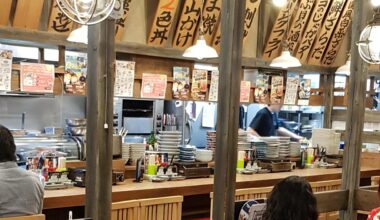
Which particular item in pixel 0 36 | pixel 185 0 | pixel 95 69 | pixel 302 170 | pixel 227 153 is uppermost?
pixel 185 0

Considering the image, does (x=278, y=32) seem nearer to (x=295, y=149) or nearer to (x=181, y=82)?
(x=295, y=149)

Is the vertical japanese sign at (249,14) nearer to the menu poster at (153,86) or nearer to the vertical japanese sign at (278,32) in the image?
the vertical japanese sign at (278,32)

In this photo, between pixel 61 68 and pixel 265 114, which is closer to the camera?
pixel 61 68

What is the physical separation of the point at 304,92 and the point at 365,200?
3585 mm

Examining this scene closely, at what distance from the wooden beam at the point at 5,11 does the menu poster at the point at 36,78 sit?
443 millimetres

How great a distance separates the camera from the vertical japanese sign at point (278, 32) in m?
6.61

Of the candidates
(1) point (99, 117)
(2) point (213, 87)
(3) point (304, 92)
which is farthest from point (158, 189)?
(3) point (304, 92)

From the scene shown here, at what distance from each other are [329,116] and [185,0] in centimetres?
358

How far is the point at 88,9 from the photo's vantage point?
2.72 meters

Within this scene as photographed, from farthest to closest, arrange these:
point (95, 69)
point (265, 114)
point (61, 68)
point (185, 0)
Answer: point (265, 114) → point (185, 0) → point (61, 68) → point (95, 69)

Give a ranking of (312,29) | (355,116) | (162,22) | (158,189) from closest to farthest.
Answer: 1. (355,116)
2. (158,189)
3. (162,22)
4. (312,29)

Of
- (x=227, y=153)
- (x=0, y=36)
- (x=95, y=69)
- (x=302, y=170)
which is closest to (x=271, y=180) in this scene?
(x=302, y=170)

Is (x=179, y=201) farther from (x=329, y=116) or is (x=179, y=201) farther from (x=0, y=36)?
(x=329, y=116)

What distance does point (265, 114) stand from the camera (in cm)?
671
